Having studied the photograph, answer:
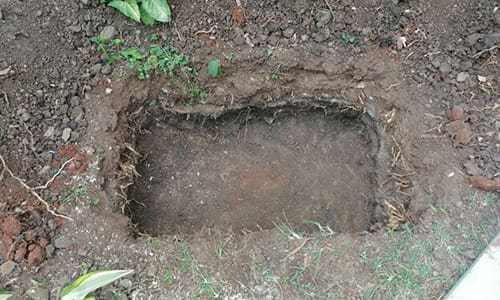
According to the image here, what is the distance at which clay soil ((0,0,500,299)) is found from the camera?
233cm

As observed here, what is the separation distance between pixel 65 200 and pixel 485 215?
1.93 metres

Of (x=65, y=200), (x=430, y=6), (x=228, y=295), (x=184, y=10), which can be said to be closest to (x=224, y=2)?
(x=184, y=10)

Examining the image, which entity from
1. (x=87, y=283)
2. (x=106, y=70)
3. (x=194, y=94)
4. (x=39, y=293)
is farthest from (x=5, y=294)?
(x=194, y=94)

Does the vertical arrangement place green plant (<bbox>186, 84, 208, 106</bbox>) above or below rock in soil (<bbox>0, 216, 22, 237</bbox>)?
above

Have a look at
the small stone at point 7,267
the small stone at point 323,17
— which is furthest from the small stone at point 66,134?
the small stone at point 323,17

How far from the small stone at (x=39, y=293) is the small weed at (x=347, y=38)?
6.32 feet

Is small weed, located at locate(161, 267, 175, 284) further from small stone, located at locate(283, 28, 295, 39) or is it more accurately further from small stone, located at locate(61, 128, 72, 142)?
small stone, located at locate(283, 28, 295, 39)

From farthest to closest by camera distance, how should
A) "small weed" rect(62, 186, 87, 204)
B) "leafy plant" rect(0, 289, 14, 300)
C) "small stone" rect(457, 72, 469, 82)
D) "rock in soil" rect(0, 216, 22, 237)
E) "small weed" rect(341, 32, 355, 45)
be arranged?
1. "small weed" rect(341, 32, 355, 45)
2. "small stone" rect(457, 72, 469, 82)
3. "small weed" rect(62, 186, 87, 204)
4. "rock in soil" rect(0, 216, 22, 237)
5. "leafy plant" rect(0, 289, 14, 300)

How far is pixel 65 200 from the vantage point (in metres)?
2.48

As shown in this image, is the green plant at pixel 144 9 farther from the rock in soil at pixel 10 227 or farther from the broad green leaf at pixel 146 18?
the rock in soil at pixel 10 227

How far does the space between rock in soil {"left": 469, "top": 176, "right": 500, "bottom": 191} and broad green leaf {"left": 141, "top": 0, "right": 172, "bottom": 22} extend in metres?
1.73

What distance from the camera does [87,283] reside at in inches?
80.9

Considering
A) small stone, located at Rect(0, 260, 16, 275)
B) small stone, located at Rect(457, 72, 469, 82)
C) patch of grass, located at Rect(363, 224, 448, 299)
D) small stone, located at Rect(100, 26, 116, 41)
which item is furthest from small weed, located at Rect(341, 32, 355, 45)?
small stone, located at Rect(0, 260, 16, 275)

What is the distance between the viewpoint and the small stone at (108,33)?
2793 millimetres
